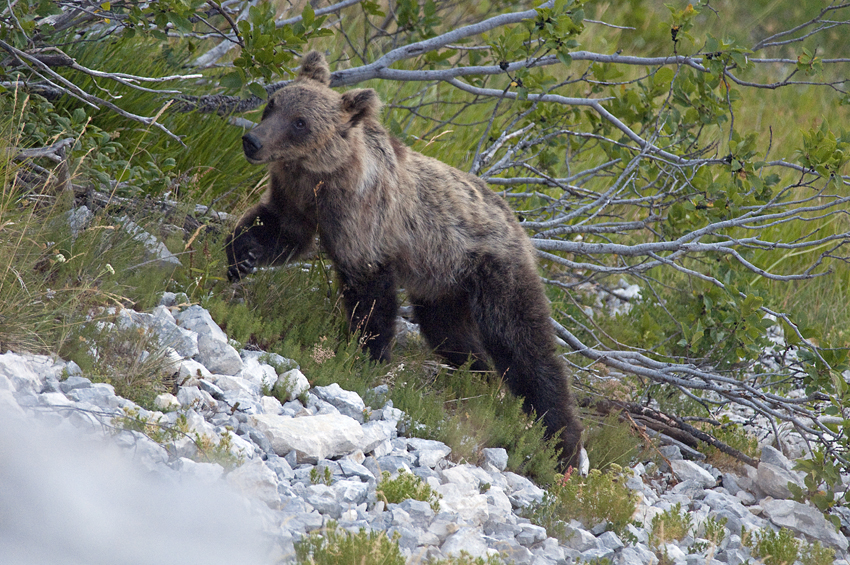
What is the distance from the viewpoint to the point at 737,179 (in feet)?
16.9

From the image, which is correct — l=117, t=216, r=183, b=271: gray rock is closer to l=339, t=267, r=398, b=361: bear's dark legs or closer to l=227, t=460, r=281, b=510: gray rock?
l=339, t=267, r=398, b=361: bear's dark legs

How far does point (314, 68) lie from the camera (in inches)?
195

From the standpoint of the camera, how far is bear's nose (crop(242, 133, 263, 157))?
14.2 ft

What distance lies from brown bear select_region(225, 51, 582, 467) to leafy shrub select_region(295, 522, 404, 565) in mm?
1878

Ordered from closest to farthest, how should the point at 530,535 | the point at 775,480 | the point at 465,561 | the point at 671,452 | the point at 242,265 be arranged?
the point at 465,561 → the point at 530,535 → the point at 242,265 → the point at 775,480 → the point at 671,452

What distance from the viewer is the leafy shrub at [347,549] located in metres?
2.56

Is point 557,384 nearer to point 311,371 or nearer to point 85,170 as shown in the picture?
point 311,371

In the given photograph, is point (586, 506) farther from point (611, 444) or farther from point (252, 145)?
point (252, 145)

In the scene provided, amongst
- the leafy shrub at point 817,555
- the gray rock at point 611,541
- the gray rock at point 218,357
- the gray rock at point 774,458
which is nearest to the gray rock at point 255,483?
the gray rock at point 218,357

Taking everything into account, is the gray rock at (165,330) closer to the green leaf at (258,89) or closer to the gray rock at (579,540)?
the green leaf at (258,89)

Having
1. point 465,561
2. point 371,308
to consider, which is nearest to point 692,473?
point 371,308

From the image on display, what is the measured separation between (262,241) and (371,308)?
2.72 ft

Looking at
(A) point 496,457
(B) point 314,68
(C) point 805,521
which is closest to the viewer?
(A) point 496,457

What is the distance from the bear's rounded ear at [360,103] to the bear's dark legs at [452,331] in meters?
1.35
